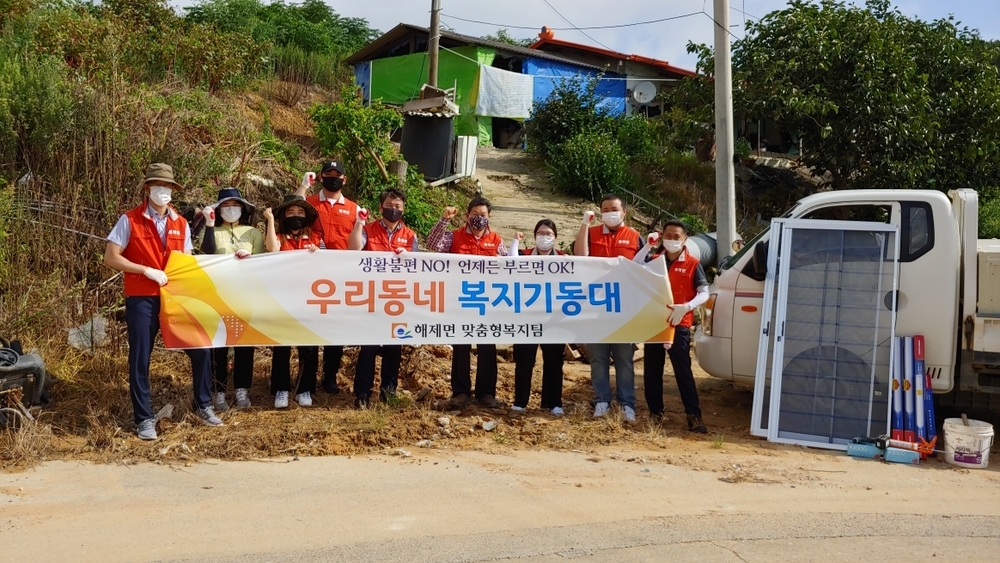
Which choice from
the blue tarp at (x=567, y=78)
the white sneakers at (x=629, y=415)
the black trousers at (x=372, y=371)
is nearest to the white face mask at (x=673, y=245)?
the white sneakers at (x=629, y=415)

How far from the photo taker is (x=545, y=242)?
7988 millimetres

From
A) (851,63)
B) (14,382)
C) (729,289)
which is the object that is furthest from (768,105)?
(14,382)

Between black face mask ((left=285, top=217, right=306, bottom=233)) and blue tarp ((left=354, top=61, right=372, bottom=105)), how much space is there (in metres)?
19.1

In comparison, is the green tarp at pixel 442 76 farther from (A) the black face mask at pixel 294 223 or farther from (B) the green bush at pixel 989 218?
(A) the black face mask at pixel 294 223

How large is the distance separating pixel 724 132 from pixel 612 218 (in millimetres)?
5082

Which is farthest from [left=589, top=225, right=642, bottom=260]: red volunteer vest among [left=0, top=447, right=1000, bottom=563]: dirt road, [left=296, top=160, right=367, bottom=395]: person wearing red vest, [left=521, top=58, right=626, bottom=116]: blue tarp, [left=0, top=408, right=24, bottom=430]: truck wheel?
[left=521, top=58, right=626, bottom=116]: blue tarp

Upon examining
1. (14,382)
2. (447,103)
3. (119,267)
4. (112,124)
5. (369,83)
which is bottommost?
(14,382)

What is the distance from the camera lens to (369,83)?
26500 millimetres

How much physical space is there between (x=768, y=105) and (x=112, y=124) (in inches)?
415

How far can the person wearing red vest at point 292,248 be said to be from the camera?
7617 mm

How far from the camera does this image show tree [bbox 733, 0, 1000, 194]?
52.1ft

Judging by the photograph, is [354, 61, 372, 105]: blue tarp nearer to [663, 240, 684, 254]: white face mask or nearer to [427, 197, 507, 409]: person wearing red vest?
[427, 197, 507, 409]: person wearing red vest

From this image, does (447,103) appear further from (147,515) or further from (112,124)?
(147,515)

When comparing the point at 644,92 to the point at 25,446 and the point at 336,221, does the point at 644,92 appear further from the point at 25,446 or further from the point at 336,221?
the point at 25,446
